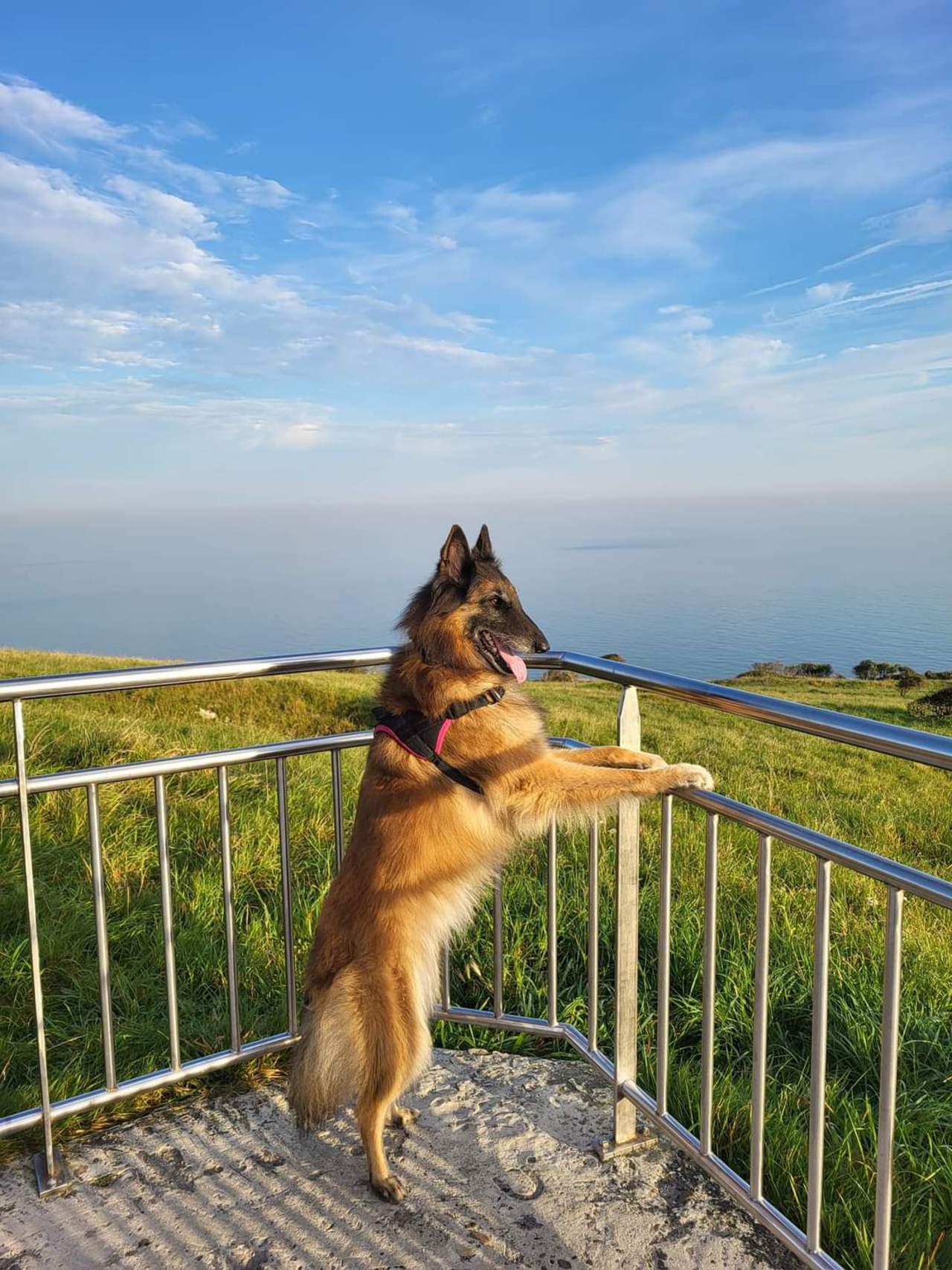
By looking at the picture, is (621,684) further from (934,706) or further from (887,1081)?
(934,706)

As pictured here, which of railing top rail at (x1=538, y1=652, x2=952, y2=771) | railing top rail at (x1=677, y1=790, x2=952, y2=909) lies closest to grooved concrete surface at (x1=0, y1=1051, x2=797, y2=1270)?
railing top rail at (x1=677, y1=790, x2=952, y2=909)

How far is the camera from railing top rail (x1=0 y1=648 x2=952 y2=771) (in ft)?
5.22

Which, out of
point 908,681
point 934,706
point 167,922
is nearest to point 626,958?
point 167,922

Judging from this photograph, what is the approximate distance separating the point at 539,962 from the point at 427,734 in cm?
188

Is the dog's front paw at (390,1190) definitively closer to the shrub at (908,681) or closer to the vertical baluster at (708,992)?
the vertical baluster at (708,992)

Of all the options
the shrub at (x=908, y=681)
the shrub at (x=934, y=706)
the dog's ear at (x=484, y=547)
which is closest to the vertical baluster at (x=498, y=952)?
the dog's ear at (x=484, y=547)

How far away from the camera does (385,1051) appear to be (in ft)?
7.75

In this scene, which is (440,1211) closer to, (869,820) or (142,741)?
(142,741)

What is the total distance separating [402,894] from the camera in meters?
2.41

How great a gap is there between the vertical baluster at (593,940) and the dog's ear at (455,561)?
96 cm

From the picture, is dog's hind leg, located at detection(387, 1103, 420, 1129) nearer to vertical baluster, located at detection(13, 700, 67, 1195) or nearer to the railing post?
the railing post

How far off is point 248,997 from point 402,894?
1662 millimetres

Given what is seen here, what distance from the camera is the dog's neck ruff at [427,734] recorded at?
253cm

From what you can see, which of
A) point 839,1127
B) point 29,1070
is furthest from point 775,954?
point 29,1070
